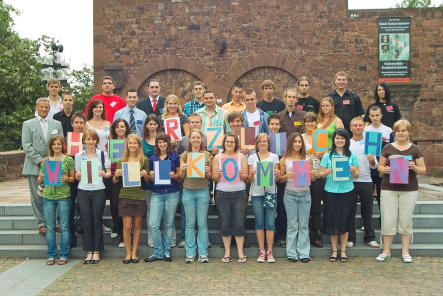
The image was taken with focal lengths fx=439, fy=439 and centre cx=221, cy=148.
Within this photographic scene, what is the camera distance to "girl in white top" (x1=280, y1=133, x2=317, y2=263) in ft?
20.2

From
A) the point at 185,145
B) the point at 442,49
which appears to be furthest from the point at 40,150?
the point at 442,49

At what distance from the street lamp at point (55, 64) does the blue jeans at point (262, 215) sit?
10.5 m

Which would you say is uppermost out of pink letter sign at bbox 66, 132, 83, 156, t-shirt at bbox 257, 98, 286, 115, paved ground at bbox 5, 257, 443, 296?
t-shirt at bbox 257, 98, 286, 115

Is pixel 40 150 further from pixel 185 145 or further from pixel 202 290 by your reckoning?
pixel 202 290

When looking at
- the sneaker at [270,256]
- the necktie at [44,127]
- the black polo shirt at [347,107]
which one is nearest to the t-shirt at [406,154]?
the black polo shirt at [347,107]

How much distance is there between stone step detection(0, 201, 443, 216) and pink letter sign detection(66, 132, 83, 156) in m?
1.56

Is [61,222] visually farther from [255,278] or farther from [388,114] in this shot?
[388,114]

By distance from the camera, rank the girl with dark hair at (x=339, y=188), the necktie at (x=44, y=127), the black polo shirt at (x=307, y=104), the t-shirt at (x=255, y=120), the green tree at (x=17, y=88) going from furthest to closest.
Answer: the green tree at (x=17, y=88)
the black polo shirt at (x=307, y=104)
the t-shirt at (x=255, y=120)
the necktie at (x=44, y=127)
the girl with dark hair at (x=339, y=188)

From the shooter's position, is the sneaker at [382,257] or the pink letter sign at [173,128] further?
the pink letter sign at [173,128]

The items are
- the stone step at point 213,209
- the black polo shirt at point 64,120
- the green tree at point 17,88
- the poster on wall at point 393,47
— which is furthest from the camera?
the green tree at point 17,88

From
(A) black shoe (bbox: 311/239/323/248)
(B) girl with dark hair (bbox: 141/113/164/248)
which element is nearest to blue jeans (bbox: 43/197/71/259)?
(B) girl with dark hair (bbox: 141/113/164/248)

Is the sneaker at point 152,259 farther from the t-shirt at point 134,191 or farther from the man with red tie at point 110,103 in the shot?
the man with red tie at point 110,103

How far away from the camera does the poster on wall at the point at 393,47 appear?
1577cm

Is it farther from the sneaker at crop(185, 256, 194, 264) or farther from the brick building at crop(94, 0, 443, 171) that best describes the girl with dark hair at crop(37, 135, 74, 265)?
the brick building at crop(94, 0, 443, 171)
